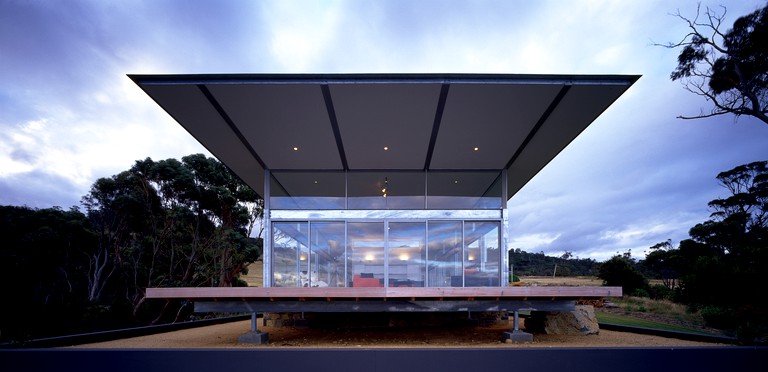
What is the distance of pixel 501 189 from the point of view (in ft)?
39.1

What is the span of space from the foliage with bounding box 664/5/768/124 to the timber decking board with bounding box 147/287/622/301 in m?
13.5

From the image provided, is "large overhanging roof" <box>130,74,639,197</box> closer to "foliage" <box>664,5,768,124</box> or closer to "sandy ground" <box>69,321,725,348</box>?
"sandy ground" <box>69,321,725,348</box>

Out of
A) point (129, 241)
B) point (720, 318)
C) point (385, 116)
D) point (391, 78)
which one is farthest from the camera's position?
point (129, 241)

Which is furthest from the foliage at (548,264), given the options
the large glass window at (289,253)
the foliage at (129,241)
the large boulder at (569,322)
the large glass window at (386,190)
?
the large boulder at (569,322)

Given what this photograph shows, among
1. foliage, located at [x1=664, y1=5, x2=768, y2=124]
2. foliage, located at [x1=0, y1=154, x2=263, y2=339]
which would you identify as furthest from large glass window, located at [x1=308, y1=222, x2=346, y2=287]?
foliage, located at [x1=664, y1=5, x2=768, y2=124]

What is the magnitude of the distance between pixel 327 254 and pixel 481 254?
441 cm

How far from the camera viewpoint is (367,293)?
20.2ft

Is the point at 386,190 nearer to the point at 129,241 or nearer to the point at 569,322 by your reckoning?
the point at 569,322

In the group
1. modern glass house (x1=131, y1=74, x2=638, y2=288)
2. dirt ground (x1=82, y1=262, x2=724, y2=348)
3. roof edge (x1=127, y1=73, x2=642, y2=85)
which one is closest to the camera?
dirt ground (x1=82, y1=262, x2=724, y2=348)

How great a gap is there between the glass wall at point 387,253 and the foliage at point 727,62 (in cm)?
1113

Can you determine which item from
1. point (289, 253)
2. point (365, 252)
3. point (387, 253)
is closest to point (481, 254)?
point (387, 253)

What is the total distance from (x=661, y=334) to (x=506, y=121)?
17.4 ft

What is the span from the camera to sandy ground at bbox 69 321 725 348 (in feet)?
21.2

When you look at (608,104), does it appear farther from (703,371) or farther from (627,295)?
(627,295)
